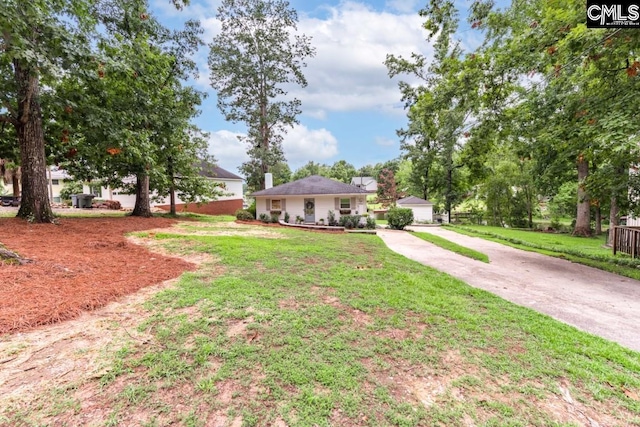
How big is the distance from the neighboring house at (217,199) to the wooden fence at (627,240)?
22961 mm

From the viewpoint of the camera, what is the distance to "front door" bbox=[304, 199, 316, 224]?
18750 mm

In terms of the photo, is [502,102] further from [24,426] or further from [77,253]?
[77,253]

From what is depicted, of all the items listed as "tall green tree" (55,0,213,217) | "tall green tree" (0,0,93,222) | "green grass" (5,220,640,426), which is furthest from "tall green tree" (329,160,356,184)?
"green grass" (5,220,640,426)

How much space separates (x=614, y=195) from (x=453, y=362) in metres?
9.70

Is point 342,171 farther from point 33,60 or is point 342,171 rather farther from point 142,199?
point 33,60

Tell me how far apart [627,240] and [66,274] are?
1466cm

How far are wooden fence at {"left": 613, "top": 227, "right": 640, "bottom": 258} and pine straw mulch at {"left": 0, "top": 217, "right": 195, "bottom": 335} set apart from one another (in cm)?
1265

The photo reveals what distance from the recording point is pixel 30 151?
8805 millimetres

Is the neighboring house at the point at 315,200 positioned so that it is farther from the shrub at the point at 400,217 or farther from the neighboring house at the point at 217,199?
the neighboring house at the point at 217,199

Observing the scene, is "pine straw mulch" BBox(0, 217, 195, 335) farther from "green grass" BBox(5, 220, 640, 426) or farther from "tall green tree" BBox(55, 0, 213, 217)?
"tall green tree" BBox(55, 0, 213, 217)

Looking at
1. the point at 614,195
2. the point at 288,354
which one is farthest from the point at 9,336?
the point at 614,195
